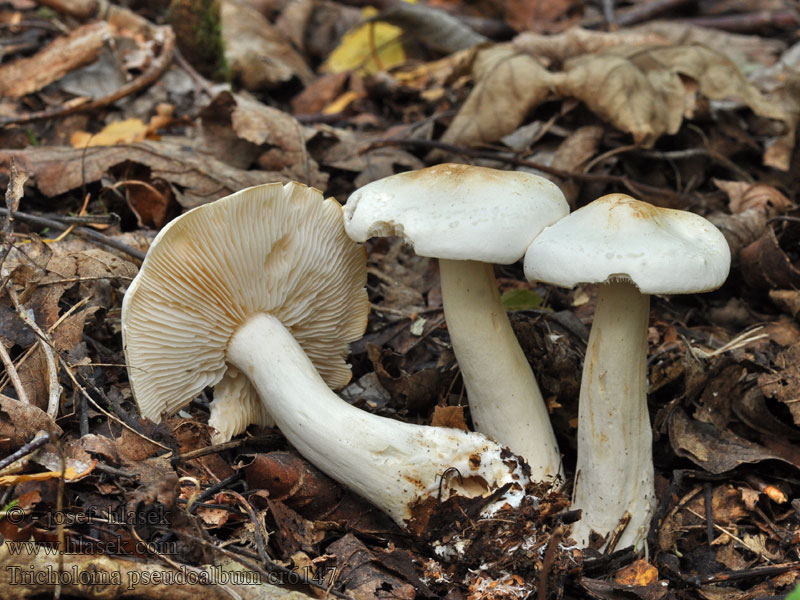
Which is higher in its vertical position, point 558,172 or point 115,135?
point 115,135

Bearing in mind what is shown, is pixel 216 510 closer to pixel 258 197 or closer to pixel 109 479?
pixel 109 479

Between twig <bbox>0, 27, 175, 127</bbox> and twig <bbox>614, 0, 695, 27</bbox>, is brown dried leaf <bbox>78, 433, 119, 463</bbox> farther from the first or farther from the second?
twig <bbox>614, 0, 695, 27</bbox>

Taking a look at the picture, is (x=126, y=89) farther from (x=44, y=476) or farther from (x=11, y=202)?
(x=44, y=476)

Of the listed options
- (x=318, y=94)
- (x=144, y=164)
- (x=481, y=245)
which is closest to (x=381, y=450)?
(x=481, y=245)

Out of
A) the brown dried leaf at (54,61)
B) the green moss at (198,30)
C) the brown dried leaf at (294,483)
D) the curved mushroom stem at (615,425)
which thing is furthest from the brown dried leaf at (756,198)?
the brown dried leaf at (54,61)

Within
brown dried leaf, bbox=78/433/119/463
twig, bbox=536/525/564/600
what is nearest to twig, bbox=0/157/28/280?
brown dried leaf, bbox=78/433/119/463

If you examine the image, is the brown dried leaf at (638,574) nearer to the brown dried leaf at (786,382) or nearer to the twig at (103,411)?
the brown dried leaf at (786,382)

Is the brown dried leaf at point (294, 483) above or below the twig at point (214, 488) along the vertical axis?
below
